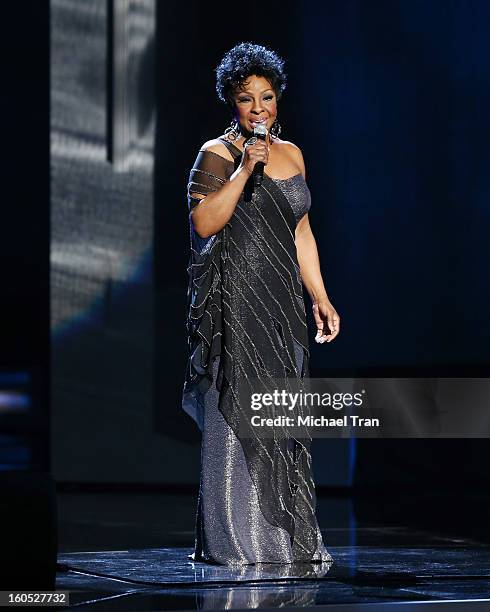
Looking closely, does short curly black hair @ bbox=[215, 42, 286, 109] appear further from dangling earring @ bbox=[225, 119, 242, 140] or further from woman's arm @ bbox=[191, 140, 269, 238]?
woman's arm @ bbox=[191, 140, 269, 238]

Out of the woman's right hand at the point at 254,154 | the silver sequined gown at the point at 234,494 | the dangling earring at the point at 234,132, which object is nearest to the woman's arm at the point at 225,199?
the woman's right hand at the point at 254,154

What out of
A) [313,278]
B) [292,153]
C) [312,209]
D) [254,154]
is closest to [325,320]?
[313,278]

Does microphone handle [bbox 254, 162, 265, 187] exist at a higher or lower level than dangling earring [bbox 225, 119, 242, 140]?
lower

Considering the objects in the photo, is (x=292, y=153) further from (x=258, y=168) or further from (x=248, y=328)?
(x=248, y=328)

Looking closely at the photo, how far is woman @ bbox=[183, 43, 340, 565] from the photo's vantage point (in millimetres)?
3072

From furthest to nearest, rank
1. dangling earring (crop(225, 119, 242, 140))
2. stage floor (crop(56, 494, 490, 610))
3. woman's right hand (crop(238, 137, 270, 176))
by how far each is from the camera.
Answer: dangling earring (crop(225, 119, 242, 140))
woman's right hand (crop(238, 137, 270, 176))
stage floor (crop(56, 494, 490, 610))

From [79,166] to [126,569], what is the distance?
302 cm

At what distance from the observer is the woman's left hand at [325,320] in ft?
10.6

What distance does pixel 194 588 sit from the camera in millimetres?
2736

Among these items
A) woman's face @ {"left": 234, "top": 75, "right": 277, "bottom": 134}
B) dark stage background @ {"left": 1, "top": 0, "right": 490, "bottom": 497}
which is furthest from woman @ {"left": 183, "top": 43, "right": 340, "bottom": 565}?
dark stage background @ {"left": 1, "top": 0, "right": 490, "bottom": 497}

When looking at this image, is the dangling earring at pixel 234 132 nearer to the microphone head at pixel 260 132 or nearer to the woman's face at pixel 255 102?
the woman's face at pixel 255 102

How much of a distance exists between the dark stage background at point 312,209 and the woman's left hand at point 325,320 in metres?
2.47

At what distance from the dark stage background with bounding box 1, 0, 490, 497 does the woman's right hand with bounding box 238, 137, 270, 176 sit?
2.84m

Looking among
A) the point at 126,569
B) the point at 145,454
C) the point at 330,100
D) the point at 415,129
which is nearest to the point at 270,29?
the point at 330,100
